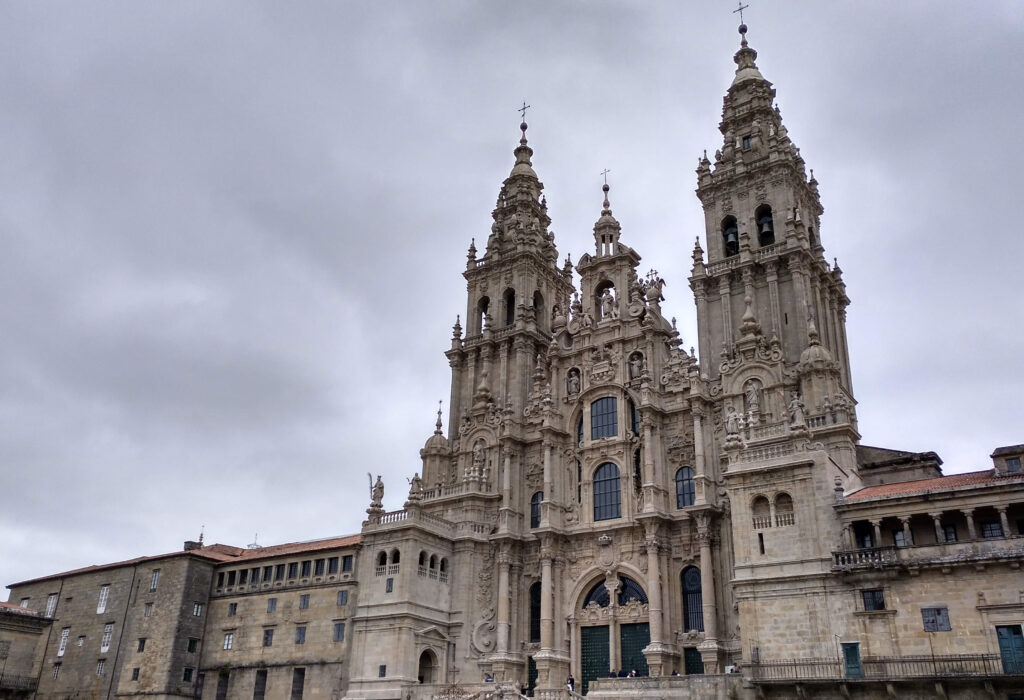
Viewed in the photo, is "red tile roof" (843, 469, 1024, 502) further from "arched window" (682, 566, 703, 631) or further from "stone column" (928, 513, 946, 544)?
"arched window" (682, 566, 703, 631)

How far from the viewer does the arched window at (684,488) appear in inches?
1998

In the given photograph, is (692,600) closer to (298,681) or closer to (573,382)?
(573,382)

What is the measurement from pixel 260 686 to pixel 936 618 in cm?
3748

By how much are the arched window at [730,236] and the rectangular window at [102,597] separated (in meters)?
44.9

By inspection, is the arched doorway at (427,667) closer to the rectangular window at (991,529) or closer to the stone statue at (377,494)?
the stone statue at (377,494)

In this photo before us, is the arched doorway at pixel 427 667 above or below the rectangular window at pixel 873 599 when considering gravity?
below

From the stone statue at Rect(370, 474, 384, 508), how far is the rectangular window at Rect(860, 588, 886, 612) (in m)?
27.7

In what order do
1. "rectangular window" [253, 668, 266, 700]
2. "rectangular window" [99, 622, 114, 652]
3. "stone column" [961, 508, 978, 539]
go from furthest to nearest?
"rectangular window" [99, 622, 114, 652], "rectangular window" [253, 668, 266, 700], "stone column" [961, 508, 978, 539]

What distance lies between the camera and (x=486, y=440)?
5991cm

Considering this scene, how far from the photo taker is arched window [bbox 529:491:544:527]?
185 feet

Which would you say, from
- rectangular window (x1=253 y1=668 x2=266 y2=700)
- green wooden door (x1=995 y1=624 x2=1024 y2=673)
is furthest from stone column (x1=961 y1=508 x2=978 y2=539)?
rectangular window (x1=253 y1=668 x2=266 y2=700)

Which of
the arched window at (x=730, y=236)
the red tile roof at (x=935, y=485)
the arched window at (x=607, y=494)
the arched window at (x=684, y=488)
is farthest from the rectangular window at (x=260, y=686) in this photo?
the arched window at (x=730, y=236)

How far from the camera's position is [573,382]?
58.3m

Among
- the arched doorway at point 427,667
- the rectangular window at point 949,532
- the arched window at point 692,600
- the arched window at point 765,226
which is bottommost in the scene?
the arched doorway at point 427,667
